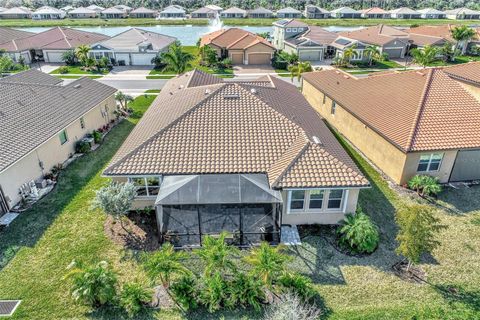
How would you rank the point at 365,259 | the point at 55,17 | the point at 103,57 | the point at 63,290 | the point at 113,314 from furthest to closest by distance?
the point at 55,17 < the point at 103,57 < the point at 365,259 < the point at 63,290 < the point at 113,314

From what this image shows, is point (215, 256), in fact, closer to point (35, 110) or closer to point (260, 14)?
point (35, 110)

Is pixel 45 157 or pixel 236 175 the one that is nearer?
pixel 236 175

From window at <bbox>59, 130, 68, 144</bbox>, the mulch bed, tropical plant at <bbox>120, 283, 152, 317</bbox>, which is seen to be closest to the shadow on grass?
window at <bbox>59, 130, 68, 144</bbox>

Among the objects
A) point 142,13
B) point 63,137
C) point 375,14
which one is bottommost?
point 63,137

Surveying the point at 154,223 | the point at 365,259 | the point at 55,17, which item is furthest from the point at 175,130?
the point at 55,17

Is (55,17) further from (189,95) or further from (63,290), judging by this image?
(63,290)

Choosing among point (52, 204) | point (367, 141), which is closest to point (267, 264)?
point (52, 204)
